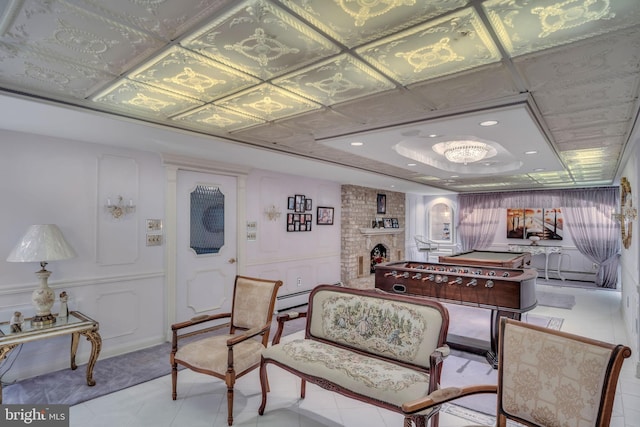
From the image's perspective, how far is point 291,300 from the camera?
19.3 feet

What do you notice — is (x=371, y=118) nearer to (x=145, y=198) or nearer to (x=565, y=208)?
(x=145, y=198)

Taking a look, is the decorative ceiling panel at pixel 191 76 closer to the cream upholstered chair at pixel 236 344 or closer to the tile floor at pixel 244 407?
the cream upholstered chair at pixel 236 344

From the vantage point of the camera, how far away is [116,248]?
12.6ft

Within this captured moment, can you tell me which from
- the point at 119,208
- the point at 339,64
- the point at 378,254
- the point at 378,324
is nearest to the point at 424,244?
the point at 378,254

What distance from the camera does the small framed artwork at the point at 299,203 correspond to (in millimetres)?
6051

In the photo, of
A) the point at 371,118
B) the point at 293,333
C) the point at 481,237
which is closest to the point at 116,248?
the point at 293,333

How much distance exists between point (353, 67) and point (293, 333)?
3.51 meters

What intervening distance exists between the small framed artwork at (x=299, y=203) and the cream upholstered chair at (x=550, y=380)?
14.7 ft

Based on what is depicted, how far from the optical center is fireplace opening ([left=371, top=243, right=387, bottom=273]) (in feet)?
27.7

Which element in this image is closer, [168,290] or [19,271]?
[19,271]

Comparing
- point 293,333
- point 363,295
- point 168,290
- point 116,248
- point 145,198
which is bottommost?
point 293,333

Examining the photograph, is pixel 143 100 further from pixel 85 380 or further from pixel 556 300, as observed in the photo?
pixel 556 300

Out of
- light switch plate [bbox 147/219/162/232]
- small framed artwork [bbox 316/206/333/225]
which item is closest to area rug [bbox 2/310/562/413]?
light switch plate [bbox 147/219/162/232]

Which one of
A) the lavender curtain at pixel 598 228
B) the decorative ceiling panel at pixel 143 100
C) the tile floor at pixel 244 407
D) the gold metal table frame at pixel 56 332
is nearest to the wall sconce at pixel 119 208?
the gold metal table frame at pixel 56 332
